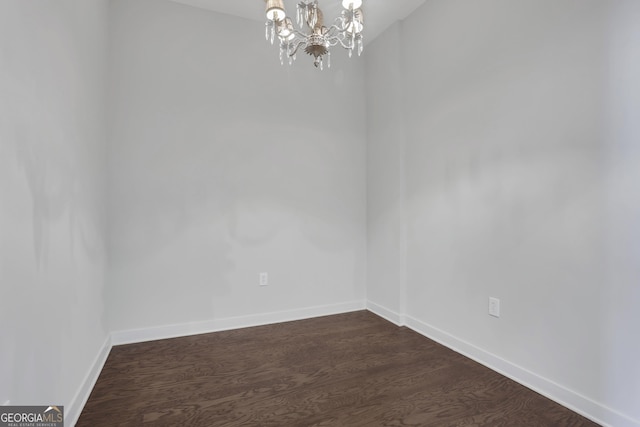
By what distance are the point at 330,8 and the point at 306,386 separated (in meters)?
3.01

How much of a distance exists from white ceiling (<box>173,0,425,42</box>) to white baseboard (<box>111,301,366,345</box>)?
2.78 m

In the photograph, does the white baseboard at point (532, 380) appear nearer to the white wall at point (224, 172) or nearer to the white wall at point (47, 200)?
the white wall at point (224, 172)

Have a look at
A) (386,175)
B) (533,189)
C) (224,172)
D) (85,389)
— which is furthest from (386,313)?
(85,389)

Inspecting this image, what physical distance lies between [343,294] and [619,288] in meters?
2.27

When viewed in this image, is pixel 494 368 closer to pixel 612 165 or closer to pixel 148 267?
pixel 612 165

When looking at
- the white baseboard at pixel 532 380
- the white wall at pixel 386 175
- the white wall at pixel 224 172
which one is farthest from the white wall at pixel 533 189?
the white wall at pixel 224 172

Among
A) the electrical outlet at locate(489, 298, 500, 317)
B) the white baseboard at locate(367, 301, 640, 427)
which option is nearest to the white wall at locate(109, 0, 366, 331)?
the white baseboard at locate(367, 301, 640, 427)

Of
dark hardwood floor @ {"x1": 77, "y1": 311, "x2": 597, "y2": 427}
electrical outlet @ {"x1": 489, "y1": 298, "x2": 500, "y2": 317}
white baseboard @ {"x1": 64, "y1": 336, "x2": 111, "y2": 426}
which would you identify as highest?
electrical outlet @ {"x1": 489, "y1": 298, "x2": 500, "y2": 317}

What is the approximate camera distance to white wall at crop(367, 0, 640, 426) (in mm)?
1579

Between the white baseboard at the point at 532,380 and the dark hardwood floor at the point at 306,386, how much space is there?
52mm

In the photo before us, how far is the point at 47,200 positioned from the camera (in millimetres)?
1375

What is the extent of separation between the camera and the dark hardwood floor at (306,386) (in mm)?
1678

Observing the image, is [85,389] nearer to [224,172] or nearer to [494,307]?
[224,172]

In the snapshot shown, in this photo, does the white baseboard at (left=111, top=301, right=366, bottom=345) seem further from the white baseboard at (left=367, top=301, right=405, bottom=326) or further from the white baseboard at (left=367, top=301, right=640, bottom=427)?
the white baseboard at (left=367, top=301, right=640, bottom=427)
